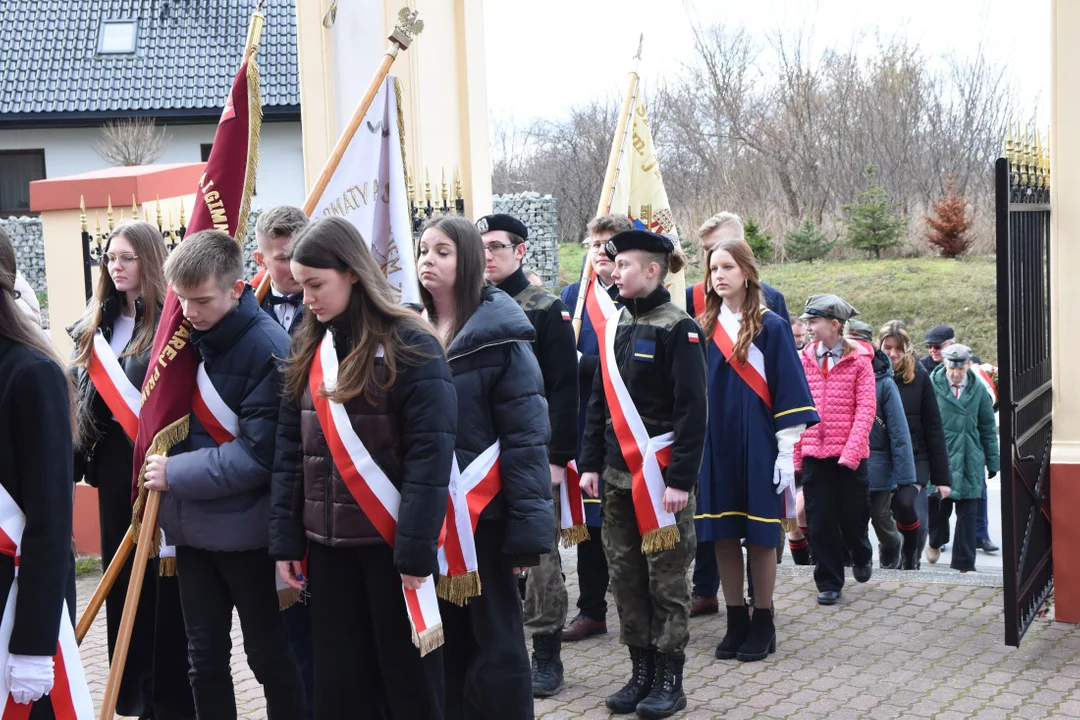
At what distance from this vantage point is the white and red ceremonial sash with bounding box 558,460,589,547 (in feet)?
17.9

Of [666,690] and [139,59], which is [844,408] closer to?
[666,690]

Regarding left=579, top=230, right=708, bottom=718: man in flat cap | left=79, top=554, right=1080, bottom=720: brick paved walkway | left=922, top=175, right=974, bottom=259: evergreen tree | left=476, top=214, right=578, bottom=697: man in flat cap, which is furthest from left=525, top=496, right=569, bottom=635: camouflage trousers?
left=922, top=175, right=974, bottom=259: evergreen tree

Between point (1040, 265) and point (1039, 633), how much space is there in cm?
184

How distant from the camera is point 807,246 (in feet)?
83.3

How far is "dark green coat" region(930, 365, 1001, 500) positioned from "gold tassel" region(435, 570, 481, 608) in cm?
620

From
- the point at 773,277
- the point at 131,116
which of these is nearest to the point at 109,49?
the point at 131,116

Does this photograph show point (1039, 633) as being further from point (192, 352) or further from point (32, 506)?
point (32, 506)

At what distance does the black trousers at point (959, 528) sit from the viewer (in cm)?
916

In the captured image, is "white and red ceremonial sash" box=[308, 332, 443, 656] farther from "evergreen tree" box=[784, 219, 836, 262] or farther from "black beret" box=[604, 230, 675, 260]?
"evergreen tree" box=[784, 219, 836, 262]

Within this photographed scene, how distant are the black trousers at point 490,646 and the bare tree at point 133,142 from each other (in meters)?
27.4

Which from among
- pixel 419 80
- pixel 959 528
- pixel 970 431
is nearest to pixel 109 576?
pixel 419 80

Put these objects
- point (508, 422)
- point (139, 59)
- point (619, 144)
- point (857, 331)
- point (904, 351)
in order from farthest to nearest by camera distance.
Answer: point (139, 59)
point (904, 351)
point (857, 331)
point (619, 144)
point (508, 422)

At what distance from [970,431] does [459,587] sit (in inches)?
255

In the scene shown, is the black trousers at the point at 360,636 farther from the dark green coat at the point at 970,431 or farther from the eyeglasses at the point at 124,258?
the dark green coat at the point at 970,431
